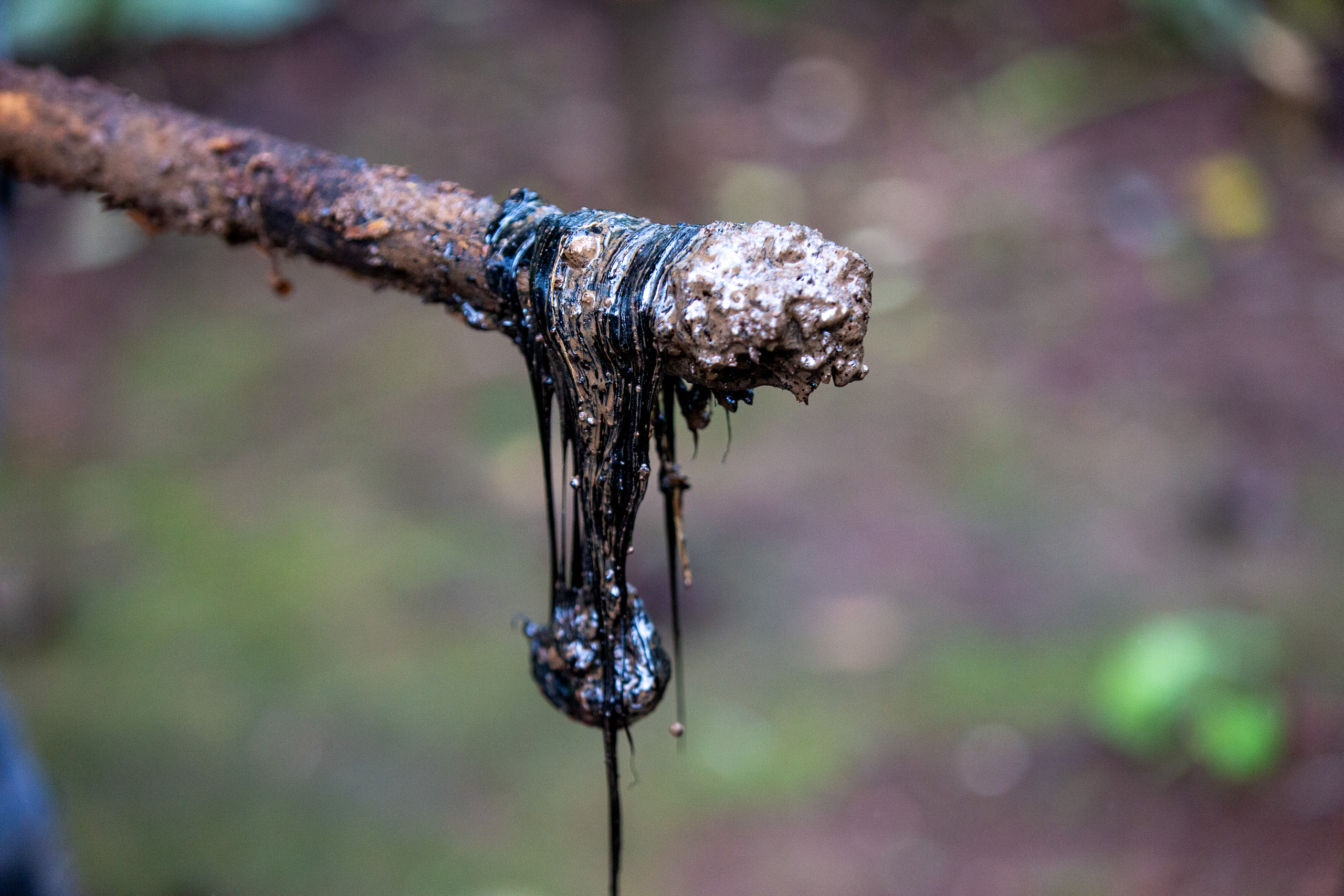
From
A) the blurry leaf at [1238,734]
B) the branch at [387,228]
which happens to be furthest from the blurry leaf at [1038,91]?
the branch at [387,228]

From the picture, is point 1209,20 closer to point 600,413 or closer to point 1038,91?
point 1038,91

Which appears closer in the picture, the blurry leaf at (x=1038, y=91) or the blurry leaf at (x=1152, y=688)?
the blurry leaf at (x=1152, y=688)

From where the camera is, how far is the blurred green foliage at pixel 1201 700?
7.57 ft

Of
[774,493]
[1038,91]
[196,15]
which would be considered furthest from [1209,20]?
[196,15]

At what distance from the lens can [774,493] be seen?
315cm

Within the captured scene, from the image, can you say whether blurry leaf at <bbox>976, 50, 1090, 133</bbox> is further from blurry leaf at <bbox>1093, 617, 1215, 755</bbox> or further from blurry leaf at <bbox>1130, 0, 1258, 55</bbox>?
blurry leaf at <bbox>1093, 617, 1215, 755</bbox>

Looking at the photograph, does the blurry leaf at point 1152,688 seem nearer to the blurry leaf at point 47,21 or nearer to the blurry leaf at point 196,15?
the blurry leaf at point 196,15

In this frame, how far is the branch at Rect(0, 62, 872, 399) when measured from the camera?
61 cm

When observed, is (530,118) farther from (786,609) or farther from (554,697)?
(554,697)

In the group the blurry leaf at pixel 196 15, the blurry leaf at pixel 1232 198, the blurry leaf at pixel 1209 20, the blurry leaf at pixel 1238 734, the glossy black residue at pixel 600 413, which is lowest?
the blurry leaf at pixel 1238 734

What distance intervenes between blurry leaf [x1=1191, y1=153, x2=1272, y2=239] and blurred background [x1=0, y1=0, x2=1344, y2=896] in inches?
0.7

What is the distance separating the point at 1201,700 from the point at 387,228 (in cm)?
227

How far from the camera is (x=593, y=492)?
72cm

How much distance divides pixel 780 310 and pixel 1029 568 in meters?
2.49
